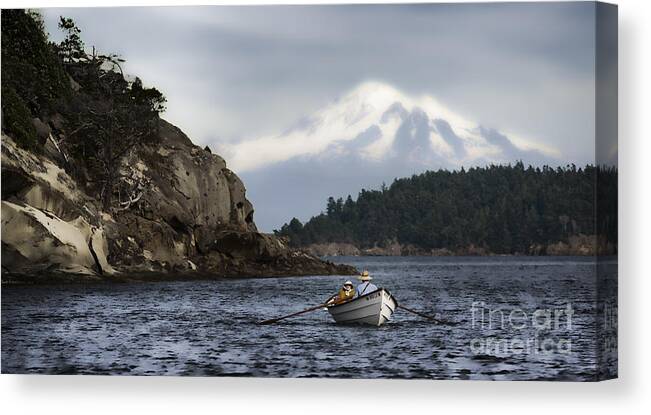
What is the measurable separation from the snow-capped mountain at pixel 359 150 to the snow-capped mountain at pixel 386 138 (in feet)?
0.07

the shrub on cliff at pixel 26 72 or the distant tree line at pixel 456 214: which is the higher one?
the shrub on cliff at pixel 26 72

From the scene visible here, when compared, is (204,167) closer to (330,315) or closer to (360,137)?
(330,315)

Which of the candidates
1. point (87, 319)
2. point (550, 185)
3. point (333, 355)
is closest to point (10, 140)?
point (87, 319)

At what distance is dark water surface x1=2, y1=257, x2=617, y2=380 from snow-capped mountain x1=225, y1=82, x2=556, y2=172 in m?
2.88

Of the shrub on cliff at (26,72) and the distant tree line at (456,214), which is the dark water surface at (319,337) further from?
the shrub on cliff at (26,72)

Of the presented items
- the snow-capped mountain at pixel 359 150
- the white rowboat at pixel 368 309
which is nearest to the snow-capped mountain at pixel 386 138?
the snow-capped mountain at pixel 359 150

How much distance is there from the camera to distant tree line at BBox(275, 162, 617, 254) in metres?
25.6

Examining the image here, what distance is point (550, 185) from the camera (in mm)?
24734

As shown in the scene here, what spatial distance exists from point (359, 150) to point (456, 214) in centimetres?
336

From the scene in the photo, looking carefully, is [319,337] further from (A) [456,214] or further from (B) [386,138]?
(B) [386,138]

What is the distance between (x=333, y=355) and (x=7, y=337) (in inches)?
258

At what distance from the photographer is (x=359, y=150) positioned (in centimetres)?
2575

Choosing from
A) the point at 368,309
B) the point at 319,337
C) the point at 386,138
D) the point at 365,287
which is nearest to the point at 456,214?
the point at 365,287

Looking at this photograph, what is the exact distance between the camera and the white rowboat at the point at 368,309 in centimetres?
Answer: 2806
